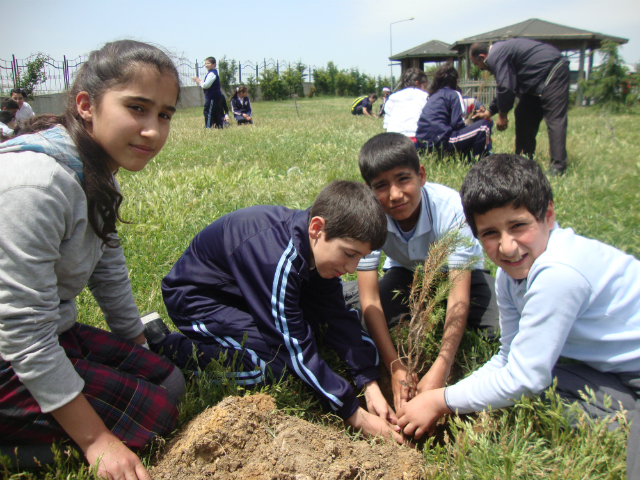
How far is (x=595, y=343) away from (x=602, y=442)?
35 centimetres

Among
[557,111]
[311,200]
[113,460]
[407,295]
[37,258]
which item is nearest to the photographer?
[37,258]

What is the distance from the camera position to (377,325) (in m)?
2.49

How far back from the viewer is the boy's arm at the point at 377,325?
2295mm

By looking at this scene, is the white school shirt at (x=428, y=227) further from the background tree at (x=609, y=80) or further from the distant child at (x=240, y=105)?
the distant child at (x=240, y=105)

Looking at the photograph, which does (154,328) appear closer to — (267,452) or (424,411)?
(267,452)

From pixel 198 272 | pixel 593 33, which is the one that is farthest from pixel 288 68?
pixel 198 272

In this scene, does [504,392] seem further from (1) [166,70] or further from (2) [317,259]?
(1) [166,70]

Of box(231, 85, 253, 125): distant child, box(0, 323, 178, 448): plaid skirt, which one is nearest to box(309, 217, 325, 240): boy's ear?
box(0, 323, 178, 448): plaid skirt

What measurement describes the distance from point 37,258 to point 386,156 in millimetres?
1713

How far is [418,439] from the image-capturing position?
2.16 m

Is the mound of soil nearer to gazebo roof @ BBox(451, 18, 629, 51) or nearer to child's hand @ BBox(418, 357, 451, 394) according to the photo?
child's hand @ BBox(418, 357, 451, 394)

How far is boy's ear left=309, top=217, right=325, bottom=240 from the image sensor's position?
2.07m

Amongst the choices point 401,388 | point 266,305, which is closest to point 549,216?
point 401,388

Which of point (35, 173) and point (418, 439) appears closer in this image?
point (35, 173)
